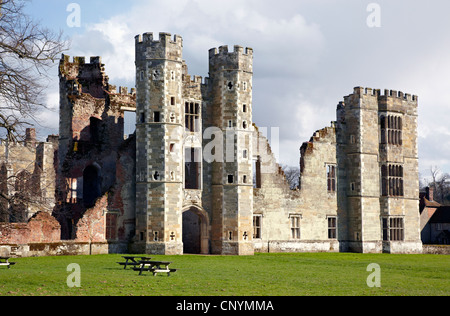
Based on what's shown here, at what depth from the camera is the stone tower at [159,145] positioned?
38.0 m

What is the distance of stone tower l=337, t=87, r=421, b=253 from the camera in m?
47.8

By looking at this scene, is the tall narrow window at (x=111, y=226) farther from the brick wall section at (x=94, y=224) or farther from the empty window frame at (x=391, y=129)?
the empty window frame at (x=391, y=129)

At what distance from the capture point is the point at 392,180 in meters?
49.1

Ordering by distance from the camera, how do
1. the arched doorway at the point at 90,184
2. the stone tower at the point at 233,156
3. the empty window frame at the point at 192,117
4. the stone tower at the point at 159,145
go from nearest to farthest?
the stone tower at the point at 159,145, the stone tower at the point at 233,156, the empty window frame at the point at 192,117, the arched doorway at the point at 90,184

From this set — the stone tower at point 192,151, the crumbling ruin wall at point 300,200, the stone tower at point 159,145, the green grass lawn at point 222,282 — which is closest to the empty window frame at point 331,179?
the crumbling ruin wall at point 300,200

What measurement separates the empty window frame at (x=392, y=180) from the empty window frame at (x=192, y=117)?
15576 mm

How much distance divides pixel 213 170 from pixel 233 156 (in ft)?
5.40

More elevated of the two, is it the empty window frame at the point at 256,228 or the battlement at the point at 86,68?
the battlement at the point at 86,68

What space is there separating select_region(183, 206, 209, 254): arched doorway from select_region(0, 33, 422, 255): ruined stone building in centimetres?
9

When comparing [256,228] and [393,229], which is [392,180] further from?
[256,228]

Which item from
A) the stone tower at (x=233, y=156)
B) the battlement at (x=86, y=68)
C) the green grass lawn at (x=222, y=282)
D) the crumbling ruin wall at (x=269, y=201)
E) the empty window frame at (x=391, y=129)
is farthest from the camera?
the empty window frame at (x=391, y=129)

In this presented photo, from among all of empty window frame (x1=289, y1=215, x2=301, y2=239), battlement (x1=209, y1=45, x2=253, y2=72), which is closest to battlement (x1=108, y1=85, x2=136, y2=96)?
battlement (x1=209, y1=45, x2=253, y2=72)

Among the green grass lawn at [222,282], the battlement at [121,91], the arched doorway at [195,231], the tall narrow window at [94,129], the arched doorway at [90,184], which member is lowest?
the green grass lawn at [222,282]
